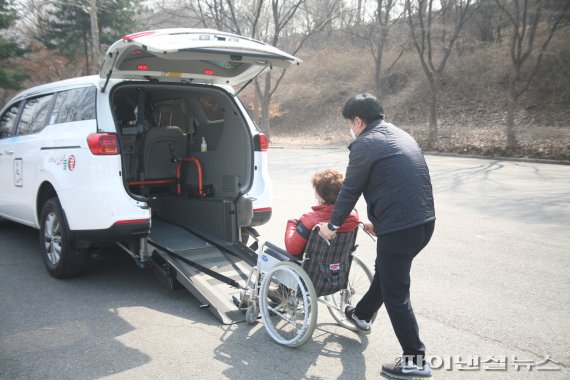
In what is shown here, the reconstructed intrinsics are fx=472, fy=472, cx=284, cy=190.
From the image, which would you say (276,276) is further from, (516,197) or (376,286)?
(516,197)

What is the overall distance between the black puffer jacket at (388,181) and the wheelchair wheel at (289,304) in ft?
2.00

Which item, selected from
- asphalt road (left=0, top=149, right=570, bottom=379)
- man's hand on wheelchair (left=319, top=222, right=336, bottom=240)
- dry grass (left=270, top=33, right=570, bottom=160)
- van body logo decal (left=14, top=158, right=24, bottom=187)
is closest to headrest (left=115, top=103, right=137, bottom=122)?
van body logo decal (left=14, top=158, right=24, bottom=187)

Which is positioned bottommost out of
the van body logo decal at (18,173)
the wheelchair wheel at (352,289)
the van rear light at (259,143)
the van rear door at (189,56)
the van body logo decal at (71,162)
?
the wheelchair wheel at (352,289)

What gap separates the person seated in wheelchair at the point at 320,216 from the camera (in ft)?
11.3

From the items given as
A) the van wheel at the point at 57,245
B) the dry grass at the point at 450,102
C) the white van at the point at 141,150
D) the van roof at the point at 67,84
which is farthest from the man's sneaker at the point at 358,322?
the dry grass at the point at 450,102

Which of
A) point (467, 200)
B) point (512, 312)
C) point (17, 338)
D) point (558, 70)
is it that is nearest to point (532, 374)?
point (512, 312)

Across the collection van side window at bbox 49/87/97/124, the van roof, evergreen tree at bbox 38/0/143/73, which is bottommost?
van side window at bbox 49/87/97/124

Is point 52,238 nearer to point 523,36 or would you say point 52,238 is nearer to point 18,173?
point 18,173

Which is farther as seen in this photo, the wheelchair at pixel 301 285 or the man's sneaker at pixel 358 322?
the man's sneaker at pixel 358 322

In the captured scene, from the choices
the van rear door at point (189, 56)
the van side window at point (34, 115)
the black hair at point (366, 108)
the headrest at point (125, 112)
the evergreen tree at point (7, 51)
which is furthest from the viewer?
the evergreen tree at point (7, 51)

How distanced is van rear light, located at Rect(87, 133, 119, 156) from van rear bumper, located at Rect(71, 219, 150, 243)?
669mm

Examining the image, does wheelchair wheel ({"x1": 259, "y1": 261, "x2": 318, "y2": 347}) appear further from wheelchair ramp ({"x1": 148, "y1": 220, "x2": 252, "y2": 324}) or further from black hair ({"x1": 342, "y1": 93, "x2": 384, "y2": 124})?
black hair ({"x1": 342, "y1": 93, "x2": 384, "y2": 124})

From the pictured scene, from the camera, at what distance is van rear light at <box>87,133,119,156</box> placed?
428 centimetres

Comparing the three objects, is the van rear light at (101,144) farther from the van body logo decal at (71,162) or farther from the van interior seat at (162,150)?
the van interior seat at (162,150)
